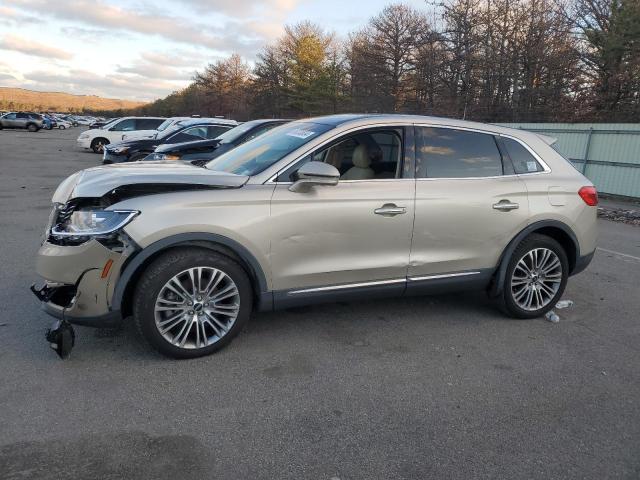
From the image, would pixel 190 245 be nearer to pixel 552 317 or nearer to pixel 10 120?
pixel 552 317

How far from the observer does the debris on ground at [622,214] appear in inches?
450

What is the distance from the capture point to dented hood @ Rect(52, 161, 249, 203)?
11.4 feet

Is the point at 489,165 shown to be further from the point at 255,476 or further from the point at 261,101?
the point at 261,101

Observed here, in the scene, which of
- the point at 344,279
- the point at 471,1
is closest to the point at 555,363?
the point at 344,279

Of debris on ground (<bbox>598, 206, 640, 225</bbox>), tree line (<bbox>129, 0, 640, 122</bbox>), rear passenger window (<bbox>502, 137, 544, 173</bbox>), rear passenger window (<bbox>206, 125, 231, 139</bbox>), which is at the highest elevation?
tree line (<bbox>129, 0, 640, 122</bbox>)

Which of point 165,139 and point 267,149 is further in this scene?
point 165,139

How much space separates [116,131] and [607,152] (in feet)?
67.7

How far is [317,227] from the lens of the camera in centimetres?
378

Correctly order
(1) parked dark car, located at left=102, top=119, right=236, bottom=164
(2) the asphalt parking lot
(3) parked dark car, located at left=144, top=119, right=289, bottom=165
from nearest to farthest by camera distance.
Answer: (2) the asphalt parking lot
(3) parked dark car, located at left=144, top=119, right=289, bottom=165
(1) parked dark car, located at left=102, top=119, right=236, bottom=164

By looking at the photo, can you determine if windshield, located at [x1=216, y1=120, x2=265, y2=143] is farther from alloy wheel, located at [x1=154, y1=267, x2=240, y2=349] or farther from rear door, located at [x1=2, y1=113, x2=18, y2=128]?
rear door, located at [x1=2, y1=113, x2=18, y2=128]

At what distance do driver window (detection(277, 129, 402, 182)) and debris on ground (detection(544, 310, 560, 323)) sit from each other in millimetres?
2095

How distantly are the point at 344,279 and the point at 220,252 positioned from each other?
1.01 m

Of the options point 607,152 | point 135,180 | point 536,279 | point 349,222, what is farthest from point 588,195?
point 607,152

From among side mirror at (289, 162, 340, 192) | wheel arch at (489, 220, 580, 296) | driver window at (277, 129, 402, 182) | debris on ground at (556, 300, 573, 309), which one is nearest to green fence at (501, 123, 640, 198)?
debris on ground at (556, 300, 573, 309)
